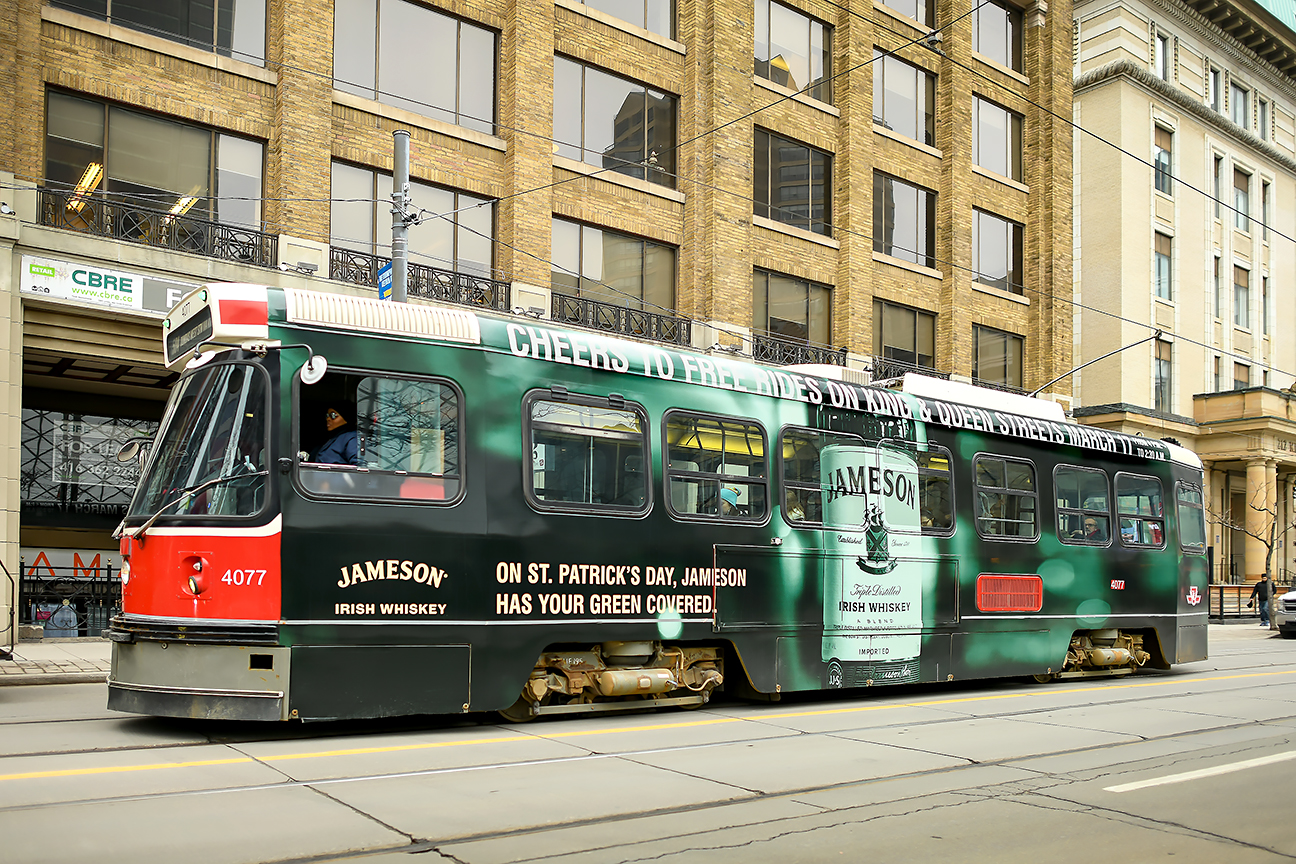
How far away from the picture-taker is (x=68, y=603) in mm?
19250

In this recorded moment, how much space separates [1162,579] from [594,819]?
11.9 metres

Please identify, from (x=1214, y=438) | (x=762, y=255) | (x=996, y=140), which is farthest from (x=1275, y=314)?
(x=762, y=255)

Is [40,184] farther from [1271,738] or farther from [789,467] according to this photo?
[1271,738]

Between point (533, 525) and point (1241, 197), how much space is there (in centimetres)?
4547

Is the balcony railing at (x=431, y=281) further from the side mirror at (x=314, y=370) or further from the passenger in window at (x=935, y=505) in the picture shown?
the side mirror at (x=314, y=370)

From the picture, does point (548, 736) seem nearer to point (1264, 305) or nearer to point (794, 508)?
point (794, 508)

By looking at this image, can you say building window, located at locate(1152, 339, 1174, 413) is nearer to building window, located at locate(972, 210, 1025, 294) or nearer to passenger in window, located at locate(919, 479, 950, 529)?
building window, located at locate(972, 210, 1025, 294)

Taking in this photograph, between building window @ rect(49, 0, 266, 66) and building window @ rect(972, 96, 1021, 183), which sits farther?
building window @ rect(972, 96, 1021, 183)

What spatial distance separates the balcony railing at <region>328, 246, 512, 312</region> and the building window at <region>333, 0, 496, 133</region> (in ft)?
9.85

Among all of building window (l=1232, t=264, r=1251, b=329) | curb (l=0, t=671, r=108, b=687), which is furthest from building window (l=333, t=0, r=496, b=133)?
building window (l=1232, t=264, r=1251, b=329)

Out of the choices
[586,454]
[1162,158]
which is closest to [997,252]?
[1162,158]

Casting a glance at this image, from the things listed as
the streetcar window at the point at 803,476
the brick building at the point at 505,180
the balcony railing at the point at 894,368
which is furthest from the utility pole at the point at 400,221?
the balcony railing at the point at 894,368

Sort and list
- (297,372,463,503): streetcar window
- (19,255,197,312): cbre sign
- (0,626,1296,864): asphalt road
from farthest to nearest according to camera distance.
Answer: (19,255,197,312): cbre sign
(297,372,463,503): streetcar window
(0,626,1296,864): asphalt road

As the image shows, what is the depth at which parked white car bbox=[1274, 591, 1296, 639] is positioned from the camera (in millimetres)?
26641
